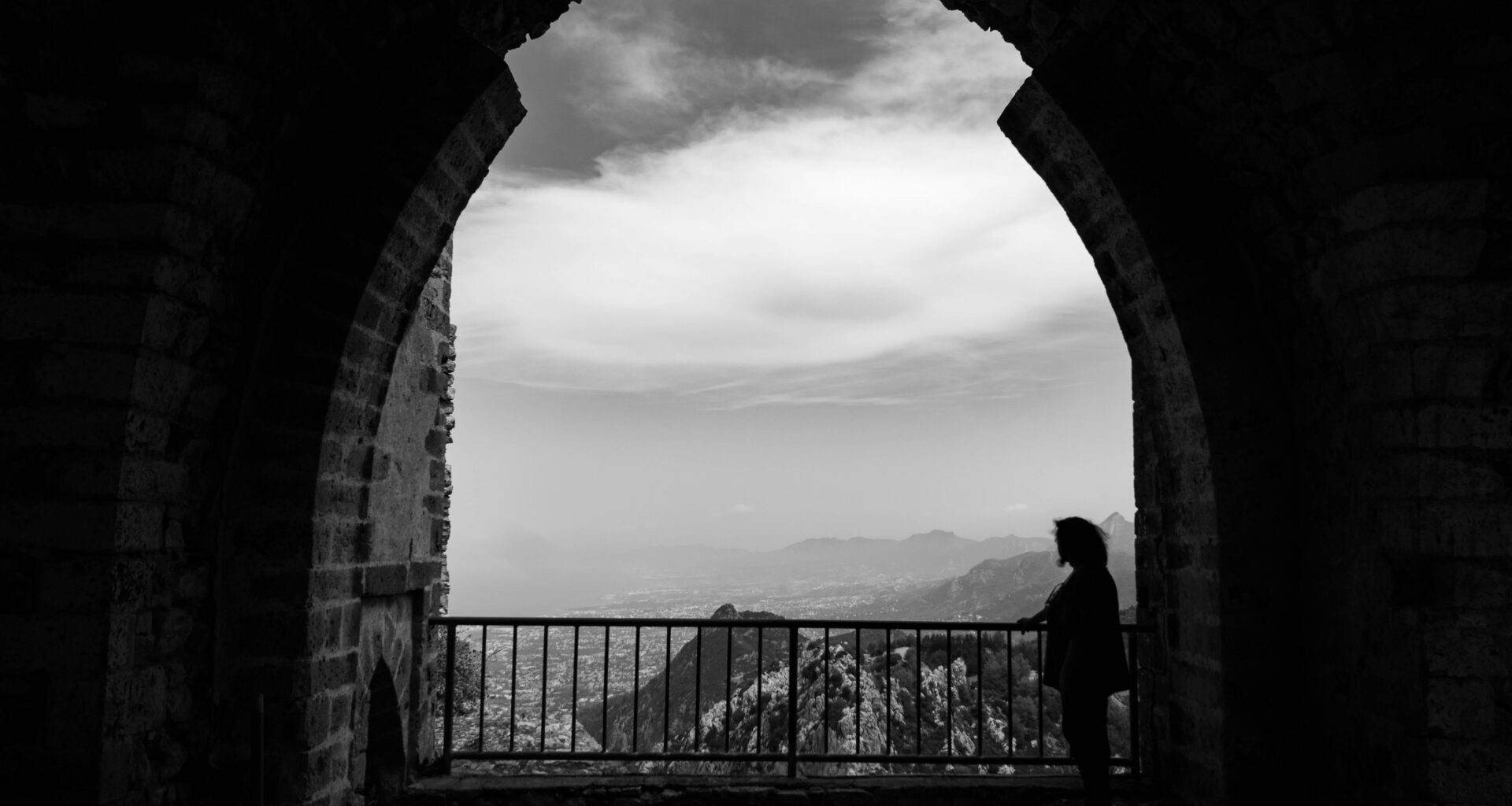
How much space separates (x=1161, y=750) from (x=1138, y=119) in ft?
10.7

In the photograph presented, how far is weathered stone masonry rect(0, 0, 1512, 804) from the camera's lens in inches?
129

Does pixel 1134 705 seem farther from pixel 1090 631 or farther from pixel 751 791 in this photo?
pixel 751 791

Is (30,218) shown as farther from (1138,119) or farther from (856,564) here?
(856,564)

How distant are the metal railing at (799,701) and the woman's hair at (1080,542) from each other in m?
0.65

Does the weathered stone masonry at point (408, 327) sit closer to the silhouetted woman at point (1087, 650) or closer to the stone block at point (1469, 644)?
the stone block at point (1469, 644)

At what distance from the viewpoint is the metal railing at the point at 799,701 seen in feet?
17.6

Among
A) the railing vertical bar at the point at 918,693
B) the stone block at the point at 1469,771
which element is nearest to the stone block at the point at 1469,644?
the stone block at the point at 1469,771

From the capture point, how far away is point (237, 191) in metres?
3.58

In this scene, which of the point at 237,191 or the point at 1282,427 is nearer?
the point at 237,191

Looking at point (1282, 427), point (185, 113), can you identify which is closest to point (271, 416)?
point (185, 113)

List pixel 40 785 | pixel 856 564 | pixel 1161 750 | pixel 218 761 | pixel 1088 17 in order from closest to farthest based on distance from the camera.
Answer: pixel 40 785
pixel 218 761
pixel 1088 17
pixel 1161 750
pixel 856 564

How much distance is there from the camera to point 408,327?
4551 millimetres

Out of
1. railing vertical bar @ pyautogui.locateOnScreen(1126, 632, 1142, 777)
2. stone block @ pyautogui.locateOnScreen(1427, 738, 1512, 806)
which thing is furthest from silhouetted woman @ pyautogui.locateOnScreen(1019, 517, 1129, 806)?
stone block @ pyautogui.locateOnScreen(1427, 738, 1512, 806)

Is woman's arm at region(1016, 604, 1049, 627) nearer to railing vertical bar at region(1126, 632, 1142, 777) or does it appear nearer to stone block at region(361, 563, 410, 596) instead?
railing vertical bar at region(1126, 632, 1142, 777)
